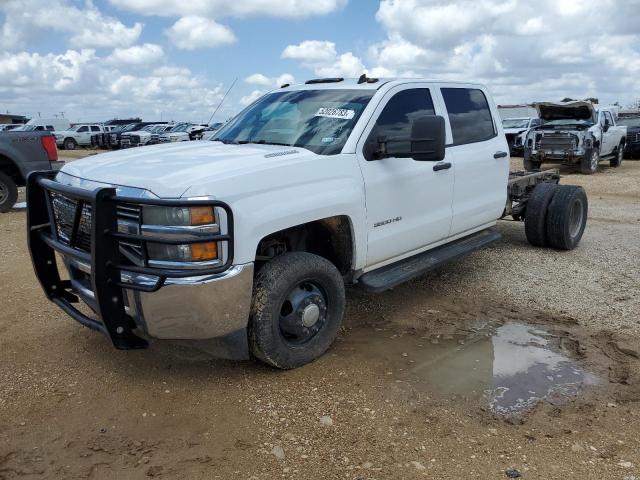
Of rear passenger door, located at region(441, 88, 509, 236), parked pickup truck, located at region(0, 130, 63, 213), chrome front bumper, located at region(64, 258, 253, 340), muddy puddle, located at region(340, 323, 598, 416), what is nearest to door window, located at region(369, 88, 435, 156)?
rear passenger door, located at region(441, 88, 509, 236)

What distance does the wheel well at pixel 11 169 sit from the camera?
33.4ft

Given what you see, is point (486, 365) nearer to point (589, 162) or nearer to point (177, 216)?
point (177, 216)

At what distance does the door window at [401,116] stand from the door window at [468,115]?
37cm

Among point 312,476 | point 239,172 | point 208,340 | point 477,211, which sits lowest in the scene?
point 312,476

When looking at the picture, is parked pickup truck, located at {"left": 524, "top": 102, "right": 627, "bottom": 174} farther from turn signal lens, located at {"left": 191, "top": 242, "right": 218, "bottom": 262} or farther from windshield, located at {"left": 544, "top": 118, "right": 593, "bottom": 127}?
turn signal lens, located at {"left": 191, "top": 242, "right": 218, "bottom": 262}

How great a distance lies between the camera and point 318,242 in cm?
425

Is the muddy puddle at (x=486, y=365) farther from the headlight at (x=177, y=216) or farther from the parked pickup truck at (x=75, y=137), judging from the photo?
the parked pickup truck at (x=75, y=137)

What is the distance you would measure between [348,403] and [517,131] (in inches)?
804

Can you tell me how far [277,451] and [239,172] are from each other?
156 centimetres

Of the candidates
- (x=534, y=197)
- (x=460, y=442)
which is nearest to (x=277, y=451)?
(x=460, y=442)

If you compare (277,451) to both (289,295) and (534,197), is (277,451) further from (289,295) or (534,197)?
(534,197)

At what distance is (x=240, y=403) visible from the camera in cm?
348

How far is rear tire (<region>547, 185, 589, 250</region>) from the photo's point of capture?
6.73 metres

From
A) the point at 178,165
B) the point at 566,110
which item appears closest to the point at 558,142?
the point at 566,110
